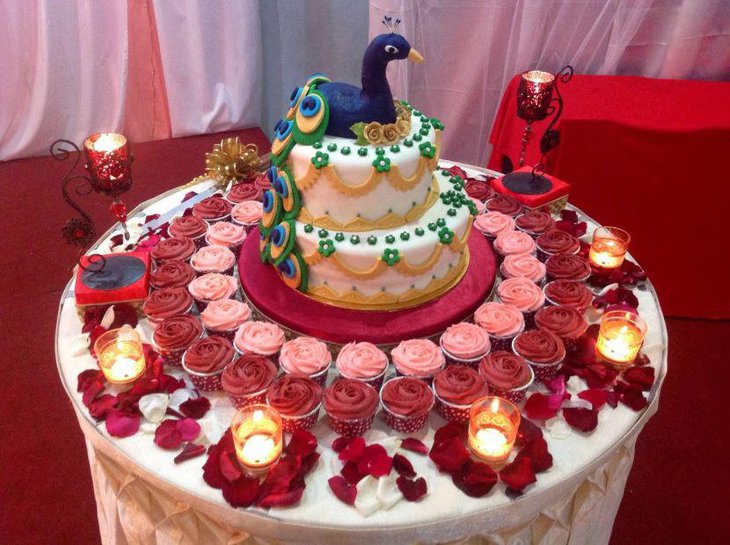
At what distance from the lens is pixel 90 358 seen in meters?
1.90

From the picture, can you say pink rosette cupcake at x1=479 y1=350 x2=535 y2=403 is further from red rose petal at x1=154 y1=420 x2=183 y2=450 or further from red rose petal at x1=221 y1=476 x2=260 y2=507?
red rose petal at x1=154 y1=420 x2=183 y2=450

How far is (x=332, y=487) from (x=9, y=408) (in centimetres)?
205

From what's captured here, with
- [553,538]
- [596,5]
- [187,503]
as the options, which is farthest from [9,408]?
[596,5]

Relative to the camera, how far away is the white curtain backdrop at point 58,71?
175 inches

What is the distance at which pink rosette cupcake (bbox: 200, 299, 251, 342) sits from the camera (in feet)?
6.25

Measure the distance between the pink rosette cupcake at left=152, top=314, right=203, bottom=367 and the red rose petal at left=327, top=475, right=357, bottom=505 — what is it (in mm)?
616

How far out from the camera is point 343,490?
1.52 m

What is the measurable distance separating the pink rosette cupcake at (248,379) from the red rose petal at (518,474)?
66 centimetres

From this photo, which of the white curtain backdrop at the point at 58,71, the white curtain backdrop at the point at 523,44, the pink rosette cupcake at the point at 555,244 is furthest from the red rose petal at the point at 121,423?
the white curtain backdrop at the point at 58,71

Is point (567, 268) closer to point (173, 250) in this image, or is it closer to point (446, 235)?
point (446, 235)

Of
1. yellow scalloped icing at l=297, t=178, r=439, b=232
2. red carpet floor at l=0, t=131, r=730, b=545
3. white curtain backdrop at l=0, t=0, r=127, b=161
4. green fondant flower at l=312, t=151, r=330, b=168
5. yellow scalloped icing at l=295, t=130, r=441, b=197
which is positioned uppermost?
green fondant flower at l=312, t=151, r=330, b=168

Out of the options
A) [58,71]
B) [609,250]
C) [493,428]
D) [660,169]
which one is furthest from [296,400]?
[58,71]

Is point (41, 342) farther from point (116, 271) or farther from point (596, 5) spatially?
point (596, 5)

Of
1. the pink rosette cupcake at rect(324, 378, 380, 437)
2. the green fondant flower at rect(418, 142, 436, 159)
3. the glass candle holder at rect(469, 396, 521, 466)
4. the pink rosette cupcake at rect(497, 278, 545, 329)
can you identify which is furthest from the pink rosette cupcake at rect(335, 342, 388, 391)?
the green fondant flower at rect(418, 142, 436, 159)
